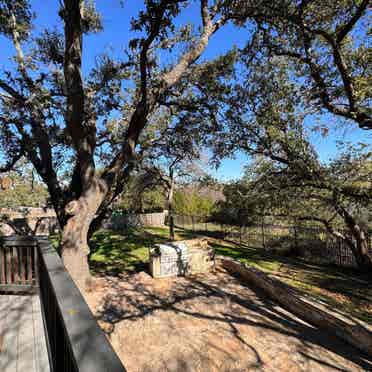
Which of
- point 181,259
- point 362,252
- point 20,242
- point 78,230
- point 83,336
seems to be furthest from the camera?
point 362,252

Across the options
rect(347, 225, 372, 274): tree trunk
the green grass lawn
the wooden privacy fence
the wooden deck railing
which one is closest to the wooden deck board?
the wooden privacy fence

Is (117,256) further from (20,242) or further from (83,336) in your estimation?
(83,336)

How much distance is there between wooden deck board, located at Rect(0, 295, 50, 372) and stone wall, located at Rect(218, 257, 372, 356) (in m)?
4.50

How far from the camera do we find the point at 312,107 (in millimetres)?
7094

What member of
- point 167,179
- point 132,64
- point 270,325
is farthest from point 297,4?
point 167,179

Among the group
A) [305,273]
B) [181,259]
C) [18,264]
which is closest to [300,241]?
[305,273]

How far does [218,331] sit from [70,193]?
471 cm

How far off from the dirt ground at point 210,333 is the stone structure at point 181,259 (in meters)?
0.86

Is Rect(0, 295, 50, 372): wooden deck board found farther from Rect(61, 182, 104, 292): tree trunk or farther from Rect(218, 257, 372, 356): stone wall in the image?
Rect(218, 257, 372, 356): stone wall

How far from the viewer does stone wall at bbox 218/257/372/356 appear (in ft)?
12.4

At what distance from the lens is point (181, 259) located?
7.22 metres

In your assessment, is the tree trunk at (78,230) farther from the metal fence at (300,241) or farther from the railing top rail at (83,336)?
the metal fence at (300,241)

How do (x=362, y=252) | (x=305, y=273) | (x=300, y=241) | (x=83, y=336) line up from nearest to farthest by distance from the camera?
1. (x=83, y=336)
2. (x=305, y=273)
3. (x=362, y=252)
4. (x=300, y=241)

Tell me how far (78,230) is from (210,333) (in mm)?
3549
